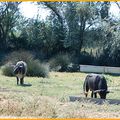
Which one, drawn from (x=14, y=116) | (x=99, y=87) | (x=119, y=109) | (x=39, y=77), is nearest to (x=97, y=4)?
(x=39, y=77)

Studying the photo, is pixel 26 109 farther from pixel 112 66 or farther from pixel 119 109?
pixel 112 66

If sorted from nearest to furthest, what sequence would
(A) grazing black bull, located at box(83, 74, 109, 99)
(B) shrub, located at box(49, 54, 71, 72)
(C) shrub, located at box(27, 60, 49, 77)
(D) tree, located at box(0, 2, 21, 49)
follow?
(A) grazing black bull, located at box(83, 74, 109, 99)
(C) shrub, located at box(27, 60, 49, 77)
(B) shrub, located at box(49, 54, 71, 72)
(D) tree, located at box(0, 2, 21, 49)

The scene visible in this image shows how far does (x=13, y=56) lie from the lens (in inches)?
1257

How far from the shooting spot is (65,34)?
153 feet

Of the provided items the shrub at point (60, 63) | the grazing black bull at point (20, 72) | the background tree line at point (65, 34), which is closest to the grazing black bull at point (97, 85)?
the grazing black bull at point (20, 72)

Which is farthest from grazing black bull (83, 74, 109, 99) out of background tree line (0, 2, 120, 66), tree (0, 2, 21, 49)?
tree (0, 2, 21, 49)

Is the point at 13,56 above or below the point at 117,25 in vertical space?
below

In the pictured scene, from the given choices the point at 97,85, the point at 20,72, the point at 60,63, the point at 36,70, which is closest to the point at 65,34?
the point at 60,63

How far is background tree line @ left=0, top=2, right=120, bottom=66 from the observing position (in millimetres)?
45500

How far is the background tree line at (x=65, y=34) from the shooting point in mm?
45500

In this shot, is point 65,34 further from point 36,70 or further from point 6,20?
point 36,70

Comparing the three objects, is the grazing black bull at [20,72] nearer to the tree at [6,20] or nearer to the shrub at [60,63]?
the shrub at [60,63]

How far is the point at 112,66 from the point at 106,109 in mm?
32470

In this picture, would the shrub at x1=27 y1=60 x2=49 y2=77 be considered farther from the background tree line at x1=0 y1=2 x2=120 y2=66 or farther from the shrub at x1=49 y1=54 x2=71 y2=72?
the background tree line at x1=0 y1=2 x2=120 y2=66
